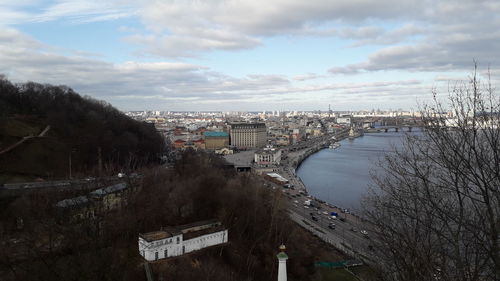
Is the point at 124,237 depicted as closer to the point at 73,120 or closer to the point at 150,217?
the point at 150,217

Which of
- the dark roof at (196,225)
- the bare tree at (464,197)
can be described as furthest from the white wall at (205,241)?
the bare tree at (464,197)

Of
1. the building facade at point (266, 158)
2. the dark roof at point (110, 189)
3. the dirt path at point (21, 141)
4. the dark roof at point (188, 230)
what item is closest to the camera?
the dark roof at point (188, 230)

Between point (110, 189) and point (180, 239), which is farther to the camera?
point (110, 189)

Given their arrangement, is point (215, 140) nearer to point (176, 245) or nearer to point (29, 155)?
point (29, 155)

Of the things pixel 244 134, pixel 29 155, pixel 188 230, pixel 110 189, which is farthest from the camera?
pixel 244 134

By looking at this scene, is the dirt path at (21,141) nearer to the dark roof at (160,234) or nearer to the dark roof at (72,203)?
the dark roof at (72,203)

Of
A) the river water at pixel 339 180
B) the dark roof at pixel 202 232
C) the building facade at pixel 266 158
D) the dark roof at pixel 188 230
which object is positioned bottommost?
the river water at pixel 339 180

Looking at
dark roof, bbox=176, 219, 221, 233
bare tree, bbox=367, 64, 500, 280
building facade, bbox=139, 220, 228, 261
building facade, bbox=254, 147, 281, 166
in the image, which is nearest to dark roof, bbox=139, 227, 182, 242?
building facade, bbox=139, 220, 228, 261

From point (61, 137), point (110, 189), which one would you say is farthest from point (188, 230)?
point (61, 137)
